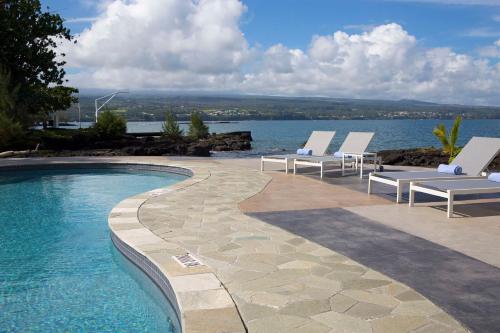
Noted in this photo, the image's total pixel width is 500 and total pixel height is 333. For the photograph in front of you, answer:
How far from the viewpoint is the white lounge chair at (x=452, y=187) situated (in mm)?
6062

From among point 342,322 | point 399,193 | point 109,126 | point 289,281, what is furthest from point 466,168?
point 109,126

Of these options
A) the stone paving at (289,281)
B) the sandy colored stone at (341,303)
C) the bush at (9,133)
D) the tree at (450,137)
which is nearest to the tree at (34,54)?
the bush at (9,133)

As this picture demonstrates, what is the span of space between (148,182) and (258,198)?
492 centimetres

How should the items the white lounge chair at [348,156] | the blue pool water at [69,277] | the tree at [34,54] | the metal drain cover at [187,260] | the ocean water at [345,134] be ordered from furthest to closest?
the ocean water at [345,134]
the tree at [34,54]
the white lounge chair at [348,156]
the metal drain cover at [187,260]
the blue pool water at [69,277]

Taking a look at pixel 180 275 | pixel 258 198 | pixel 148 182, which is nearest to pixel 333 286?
pixel 180 275

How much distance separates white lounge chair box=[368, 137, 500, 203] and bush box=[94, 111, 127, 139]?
17.9 m

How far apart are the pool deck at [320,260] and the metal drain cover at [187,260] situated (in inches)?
2.5

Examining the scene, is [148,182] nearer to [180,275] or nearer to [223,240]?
[223,240]

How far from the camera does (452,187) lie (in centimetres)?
627

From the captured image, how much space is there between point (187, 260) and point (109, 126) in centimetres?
2015

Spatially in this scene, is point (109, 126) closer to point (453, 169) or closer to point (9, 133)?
point (9, 133)

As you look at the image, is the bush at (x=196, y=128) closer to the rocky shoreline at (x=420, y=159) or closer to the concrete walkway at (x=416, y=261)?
the rocky shoreline at (x=420, y=159)

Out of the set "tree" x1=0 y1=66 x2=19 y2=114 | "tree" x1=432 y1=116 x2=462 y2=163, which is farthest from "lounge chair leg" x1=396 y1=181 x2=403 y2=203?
"tree" x1=0 y1=66 x2=19 y2=114

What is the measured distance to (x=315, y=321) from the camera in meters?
2.94
